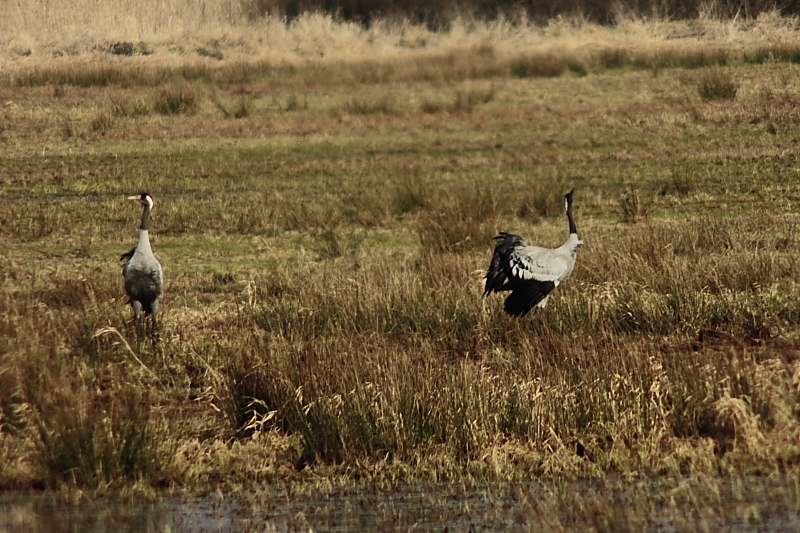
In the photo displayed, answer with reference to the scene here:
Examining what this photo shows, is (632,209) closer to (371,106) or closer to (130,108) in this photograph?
(371,106)

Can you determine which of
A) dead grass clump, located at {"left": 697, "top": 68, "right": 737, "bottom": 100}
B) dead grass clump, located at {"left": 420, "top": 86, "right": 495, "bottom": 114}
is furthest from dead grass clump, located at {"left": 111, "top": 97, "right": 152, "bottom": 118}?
dead grass clump, located at {"left": 697, "top": 68, "right": 737, "bottom": 100}

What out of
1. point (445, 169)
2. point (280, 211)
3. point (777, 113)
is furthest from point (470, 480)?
point (777, 113)

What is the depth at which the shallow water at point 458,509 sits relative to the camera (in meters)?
5.40

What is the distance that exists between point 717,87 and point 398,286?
43.3 ft

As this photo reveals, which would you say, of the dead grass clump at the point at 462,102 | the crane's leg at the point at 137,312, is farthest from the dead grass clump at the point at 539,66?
the crane's leg at the point at 137,312

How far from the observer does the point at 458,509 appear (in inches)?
224

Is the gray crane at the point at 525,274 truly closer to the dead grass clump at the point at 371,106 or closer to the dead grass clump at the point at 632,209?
the dead grass clump at the point at 632,209

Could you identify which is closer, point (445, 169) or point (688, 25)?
point (445, 169)

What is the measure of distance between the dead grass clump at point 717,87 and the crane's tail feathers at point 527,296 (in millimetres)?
13456

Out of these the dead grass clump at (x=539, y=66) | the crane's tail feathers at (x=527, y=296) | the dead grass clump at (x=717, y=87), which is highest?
the crane's tail feathers at (x=527, y=296)

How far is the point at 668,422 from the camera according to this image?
6.55m

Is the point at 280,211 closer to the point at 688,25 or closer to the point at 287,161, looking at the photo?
the point at 287,161

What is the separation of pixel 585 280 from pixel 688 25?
26860 mm

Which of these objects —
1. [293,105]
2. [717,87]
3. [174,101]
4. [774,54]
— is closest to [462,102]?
[293,105]
